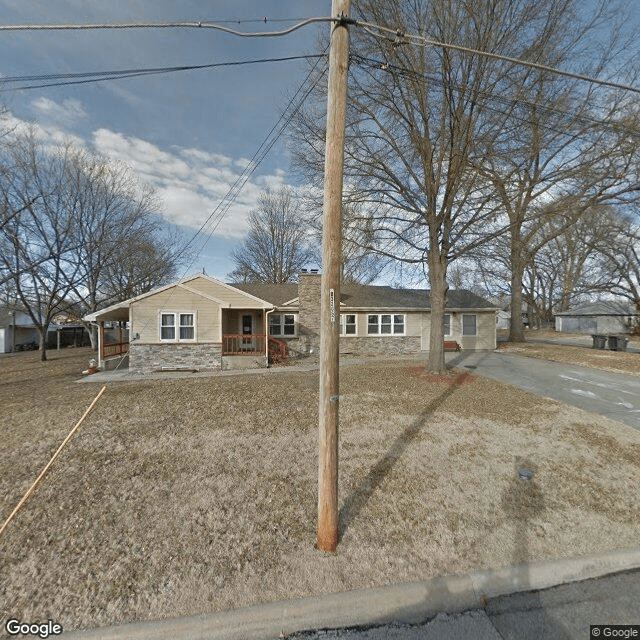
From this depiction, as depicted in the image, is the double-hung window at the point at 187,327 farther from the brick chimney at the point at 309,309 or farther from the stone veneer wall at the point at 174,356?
the brick chimney at the point at 309,309

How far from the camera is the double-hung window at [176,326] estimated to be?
12948 millimetres

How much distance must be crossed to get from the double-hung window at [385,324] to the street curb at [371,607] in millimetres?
15026

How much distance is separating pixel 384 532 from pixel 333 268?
2689 mm

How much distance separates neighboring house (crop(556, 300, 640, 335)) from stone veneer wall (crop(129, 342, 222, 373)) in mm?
→ 46219

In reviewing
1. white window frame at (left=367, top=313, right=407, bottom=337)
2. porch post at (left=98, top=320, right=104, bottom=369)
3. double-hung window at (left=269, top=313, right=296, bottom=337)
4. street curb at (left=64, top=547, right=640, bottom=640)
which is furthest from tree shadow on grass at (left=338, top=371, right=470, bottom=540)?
porch post at (left=98, top=320, right=104, bottom=369)

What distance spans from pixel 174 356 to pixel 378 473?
1112 cm

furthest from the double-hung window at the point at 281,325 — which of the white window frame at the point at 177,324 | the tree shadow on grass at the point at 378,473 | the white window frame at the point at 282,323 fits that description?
the tree shadow on grass at the point at 378,473

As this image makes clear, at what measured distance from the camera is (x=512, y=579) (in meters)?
2.60

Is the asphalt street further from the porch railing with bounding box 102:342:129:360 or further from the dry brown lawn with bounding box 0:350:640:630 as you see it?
the porch railing with bounding box 102:342:129:360

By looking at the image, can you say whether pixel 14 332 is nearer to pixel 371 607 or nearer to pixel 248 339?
pixel 248 339

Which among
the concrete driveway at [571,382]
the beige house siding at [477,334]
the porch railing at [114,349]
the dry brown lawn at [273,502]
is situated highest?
the beige house siding at [477,334]

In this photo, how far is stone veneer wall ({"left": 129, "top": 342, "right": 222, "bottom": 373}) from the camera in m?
12.6

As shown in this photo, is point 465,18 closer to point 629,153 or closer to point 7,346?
point 629,153

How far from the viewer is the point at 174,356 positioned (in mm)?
12922
